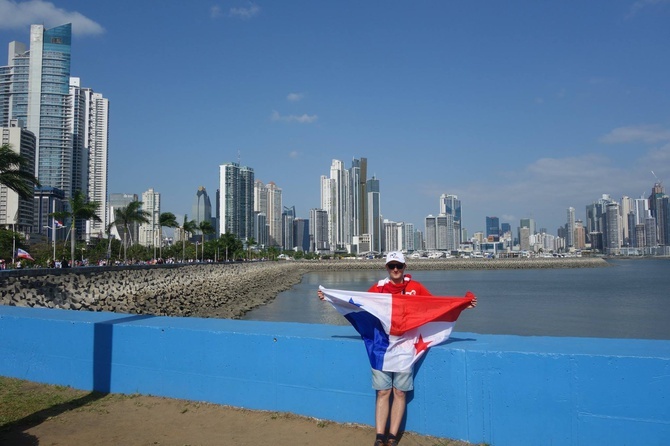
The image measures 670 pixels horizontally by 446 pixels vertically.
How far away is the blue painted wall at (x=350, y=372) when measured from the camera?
3.71 meters

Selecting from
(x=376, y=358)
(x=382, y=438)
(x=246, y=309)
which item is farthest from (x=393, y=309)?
(x=246, y=309)

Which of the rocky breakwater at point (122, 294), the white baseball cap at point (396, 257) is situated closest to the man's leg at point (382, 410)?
the white baseball cap at point (396, 257)

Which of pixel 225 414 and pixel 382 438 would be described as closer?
pixel 382 438

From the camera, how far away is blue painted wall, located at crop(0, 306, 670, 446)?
146 inches

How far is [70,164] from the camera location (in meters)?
115

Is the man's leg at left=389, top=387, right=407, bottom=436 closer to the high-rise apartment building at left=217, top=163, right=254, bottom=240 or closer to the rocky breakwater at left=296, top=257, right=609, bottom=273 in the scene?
the rocky breakwater at left=296, top=257, right=609, bottom=273

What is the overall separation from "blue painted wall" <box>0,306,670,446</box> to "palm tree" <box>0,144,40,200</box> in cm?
1594

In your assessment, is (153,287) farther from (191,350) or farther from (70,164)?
(70,164)

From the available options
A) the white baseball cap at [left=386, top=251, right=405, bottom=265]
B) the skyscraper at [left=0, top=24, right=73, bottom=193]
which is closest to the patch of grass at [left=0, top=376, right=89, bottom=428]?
the white baseball cap at [left=386, top=251, right=405, bottom=265]

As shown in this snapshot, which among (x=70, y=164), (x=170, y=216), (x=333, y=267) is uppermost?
(x=70, y=164)

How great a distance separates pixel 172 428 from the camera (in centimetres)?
484

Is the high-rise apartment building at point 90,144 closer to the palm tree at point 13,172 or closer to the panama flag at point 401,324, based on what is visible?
the palm tree at point 13,172

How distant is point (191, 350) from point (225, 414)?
2.45ft

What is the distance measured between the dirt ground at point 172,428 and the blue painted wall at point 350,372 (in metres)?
0.12
